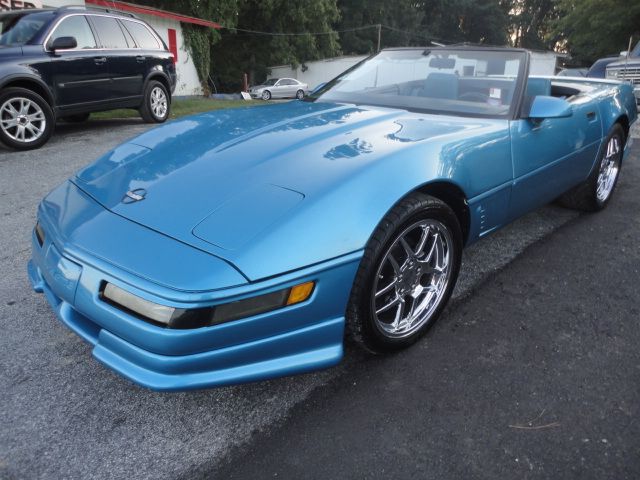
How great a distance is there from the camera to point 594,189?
368cm

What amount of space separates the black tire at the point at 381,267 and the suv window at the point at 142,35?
21.4 ft

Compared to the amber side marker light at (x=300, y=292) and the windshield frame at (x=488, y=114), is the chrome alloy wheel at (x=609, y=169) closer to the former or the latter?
the windshield frame at (x=488, y=114)

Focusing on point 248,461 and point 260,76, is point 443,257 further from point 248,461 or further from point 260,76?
point 260,76

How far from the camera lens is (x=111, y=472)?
4.99 feet

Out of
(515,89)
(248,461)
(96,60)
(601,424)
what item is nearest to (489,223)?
(515,89)

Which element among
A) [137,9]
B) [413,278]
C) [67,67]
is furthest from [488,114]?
[137,9]

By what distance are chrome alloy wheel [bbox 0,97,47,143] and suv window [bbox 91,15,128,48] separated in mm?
1472

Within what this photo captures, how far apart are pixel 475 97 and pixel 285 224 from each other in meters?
1.77

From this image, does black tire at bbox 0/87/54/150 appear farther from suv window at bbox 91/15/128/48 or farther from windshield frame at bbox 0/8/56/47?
suv window at bbox 91/15/128/48

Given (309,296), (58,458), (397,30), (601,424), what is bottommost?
(58,458)

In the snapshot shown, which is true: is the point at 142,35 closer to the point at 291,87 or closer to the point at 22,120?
the point at 22,120

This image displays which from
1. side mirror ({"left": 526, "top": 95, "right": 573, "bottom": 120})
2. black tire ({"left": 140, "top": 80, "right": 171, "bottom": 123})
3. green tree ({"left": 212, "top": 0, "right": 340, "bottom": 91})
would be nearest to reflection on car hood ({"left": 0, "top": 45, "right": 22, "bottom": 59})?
black tire ({"left": 140, "top": 80, "right": 171, "bottom": 123})

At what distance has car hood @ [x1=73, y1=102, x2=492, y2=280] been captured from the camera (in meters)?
1.62

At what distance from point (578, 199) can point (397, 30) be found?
1907 inches
